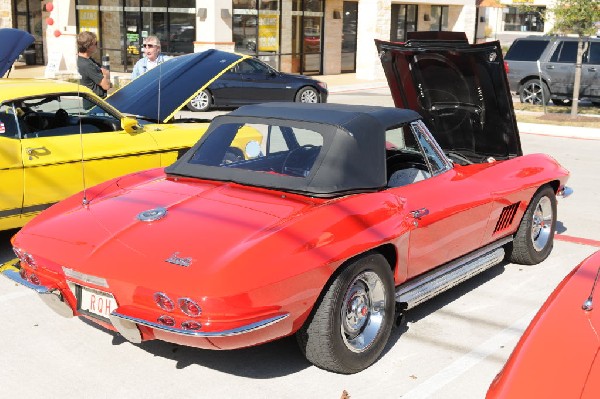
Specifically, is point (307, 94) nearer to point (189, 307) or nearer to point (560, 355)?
point (189, 307)

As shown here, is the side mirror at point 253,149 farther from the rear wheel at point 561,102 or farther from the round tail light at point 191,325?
the rear wheel at point 561,102

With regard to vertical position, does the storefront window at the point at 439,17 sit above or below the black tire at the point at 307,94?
above

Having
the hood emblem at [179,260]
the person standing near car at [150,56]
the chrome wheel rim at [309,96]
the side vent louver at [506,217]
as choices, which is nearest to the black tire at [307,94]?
the chrome wheel rim at [309,96]

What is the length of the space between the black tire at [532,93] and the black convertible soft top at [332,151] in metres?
16.1

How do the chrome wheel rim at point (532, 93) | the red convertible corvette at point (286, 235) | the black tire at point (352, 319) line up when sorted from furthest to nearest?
the chrome wheel rim at point (532, 93), the black tire at point (352, 319), the red convertible corvette at point (286, 235)

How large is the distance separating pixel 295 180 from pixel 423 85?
2.99m

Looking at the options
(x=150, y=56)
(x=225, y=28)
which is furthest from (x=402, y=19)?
(x=150, y=56)

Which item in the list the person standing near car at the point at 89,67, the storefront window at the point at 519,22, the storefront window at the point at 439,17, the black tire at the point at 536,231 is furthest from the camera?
the storefront window at the point at 519,22

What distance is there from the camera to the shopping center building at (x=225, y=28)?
25.8m

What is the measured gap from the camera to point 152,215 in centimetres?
463

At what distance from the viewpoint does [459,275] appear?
557cm

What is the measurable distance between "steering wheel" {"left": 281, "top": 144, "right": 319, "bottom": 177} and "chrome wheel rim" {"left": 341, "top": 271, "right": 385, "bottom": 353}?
32.5 inches

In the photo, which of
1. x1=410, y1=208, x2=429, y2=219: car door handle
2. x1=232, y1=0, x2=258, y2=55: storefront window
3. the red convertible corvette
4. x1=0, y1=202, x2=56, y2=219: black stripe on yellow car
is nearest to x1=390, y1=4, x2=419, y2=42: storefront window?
x1=232, y1=0, x2=258, y2=55: storefront window

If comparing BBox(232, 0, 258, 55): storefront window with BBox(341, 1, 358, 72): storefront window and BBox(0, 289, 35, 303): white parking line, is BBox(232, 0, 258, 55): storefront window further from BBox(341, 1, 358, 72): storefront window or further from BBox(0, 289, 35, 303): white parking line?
BBox(0, 289, 35, 303): white parking line
